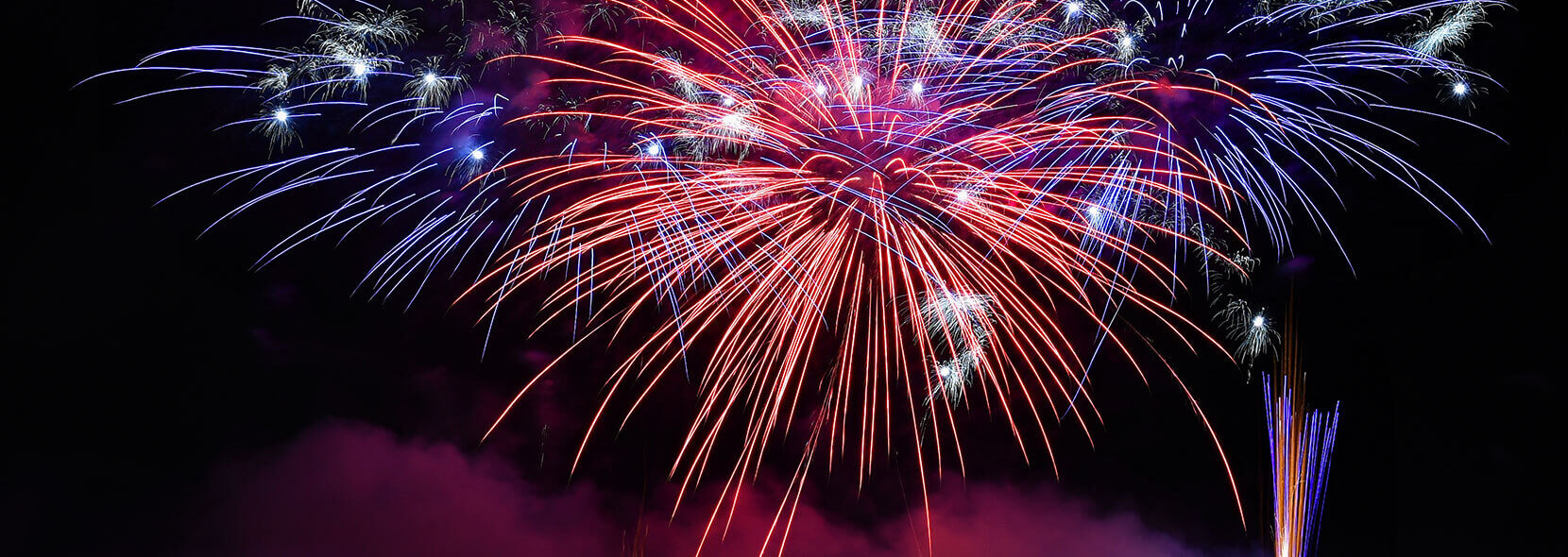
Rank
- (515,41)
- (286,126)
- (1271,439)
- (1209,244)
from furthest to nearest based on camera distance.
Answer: (1271,439)
(1209,244)
(286,126)
(515,41)

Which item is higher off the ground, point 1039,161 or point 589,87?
point 1039,161

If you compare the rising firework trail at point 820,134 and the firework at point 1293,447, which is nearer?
the rising firework trail at point 820,134

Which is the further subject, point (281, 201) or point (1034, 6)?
point (281, 201)

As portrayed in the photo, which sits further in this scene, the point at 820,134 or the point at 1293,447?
the point at 1293,447

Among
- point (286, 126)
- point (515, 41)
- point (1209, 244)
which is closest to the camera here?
point (515, 41)

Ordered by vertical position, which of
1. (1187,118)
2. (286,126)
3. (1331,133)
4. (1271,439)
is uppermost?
(1331,133)

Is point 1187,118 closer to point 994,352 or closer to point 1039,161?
point 1039,161

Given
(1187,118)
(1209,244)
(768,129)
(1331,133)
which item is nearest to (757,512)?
(768,129)

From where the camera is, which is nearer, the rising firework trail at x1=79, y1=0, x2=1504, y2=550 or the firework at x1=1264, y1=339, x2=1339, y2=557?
the rising firework trail at x1=79, y1=0, x2=1504, y2=550
